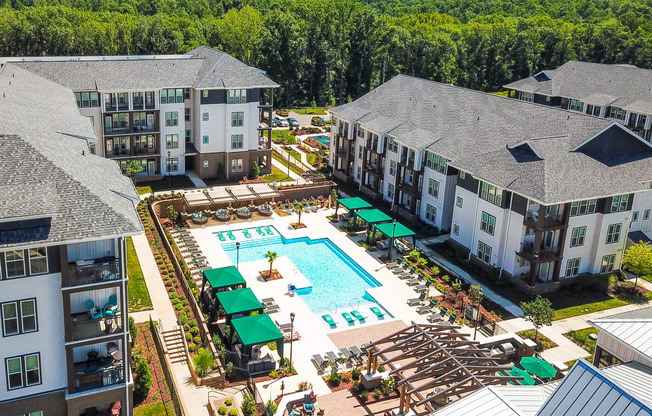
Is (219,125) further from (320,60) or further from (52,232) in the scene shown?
(320,60)

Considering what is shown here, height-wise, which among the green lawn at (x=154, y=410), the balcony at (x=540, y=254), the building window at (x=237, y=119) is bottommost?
the green lawn at (x=154, y=410)

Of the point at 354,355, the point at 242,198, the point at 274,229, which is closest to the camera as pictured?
the point at 354,355

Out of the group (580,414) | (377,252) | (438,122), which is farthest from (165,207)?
(580,414)

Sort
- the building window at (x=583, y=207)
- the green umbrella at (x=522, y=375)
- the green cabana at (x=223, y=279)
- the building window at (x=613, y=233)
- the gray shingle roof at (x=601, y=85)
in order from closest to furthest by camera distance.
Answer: the green umbrella at (x=522, y=375) < the green cabana at (x=223, y=279) < the building window at (x=583, y=207) < the building window at (x=613, y=233) < the gray shingle roof at (x=601, y=85)

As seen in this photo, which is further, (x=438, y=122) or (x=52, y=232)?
(x=438, y=122)

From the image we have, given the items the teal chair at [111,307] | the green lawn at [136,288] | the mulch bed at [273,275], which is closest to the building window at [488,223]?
the mulch bed at [273,275]

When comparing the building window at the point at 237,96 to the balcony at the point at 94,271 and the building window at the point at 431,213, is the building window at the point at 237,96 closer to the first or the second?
the building window at the point at 431,213
